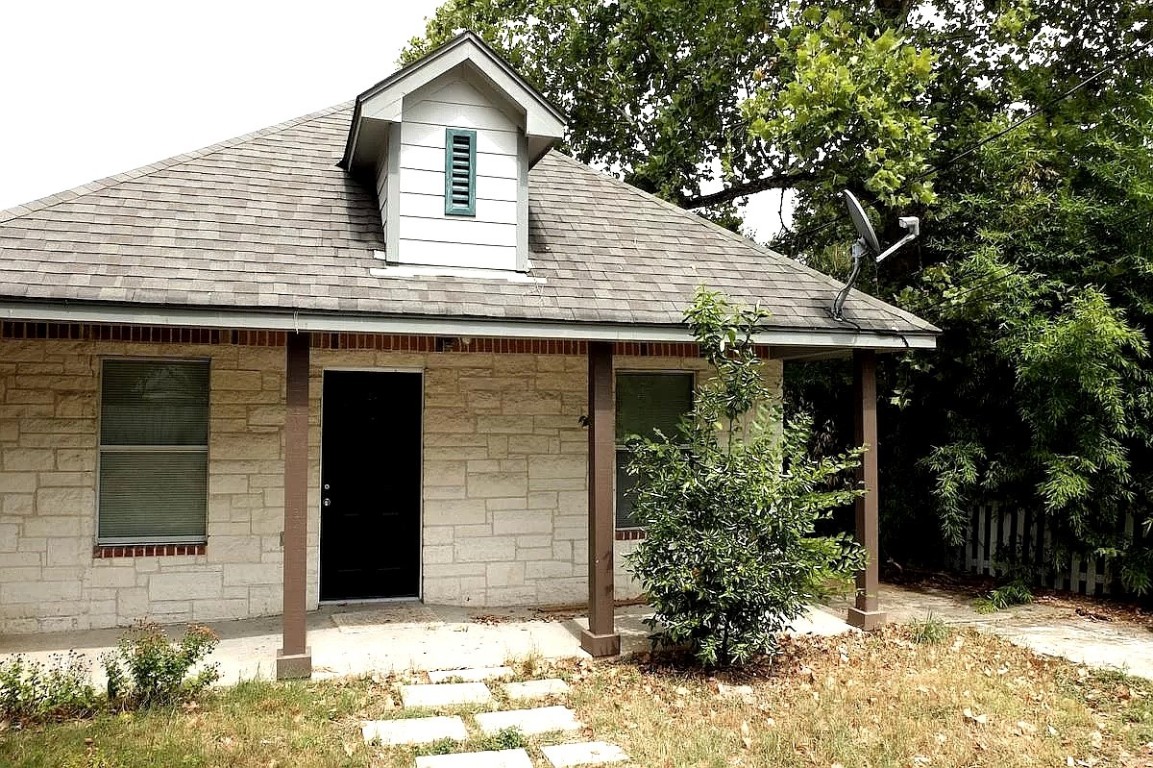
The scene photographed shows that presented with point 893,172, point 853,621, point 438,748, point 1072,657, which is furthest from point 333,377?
point 893,172

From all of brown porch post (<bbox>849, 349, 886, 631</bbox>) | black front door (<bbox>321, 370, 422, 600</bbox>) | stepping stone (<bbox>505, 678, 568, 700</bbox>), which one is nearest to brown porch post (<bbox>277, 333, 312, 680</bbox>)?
stepping stone (<bbox>505, 678, 568, 700</bbox>)

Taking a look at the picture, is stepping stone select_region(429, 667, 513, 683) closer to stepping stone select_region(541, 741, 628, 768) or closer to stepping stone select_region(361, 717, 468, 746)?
stepping stone select_region(361, 717, 468, 746)

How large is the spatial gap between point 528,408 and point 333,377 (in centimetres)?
199

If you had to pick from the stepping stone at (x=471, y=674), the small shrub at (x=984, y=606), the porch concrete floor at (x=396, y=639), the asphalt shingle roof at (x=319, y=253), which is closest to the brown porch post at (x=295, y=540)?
the porch concrete floor at (x=396, y=639)

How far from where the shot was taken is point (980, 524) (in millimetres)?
11117

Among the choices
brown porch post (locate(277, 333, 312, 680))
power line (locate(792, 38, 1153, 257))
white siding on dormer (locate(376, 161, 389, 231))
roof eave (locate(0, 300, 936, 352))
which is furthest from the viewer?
power line (locate(792, 38, 1153, 257))

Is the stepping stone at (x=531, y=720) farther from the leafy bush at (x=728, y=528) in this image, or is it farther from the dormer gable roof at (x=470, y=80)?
the dormer gable roof at (x=470, y=80)

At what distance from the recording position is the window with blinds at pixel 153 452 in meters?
8.09

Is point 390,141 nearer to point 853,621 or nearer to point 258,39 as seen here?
point 853,621

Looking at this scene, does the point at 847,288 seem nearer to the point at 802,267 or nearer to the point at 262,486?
the point at 802,267

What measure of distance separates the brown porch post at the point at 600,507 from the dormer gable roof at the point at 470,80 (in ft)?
7.56

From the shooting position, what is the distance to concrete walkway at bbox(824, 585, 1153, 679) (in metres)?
7.62

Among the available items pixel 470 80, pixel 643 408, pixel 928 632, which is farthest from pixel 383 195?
pixel 928 632

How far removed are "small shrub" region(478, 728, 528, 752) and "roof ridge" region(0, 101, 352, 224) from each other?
5.64m
